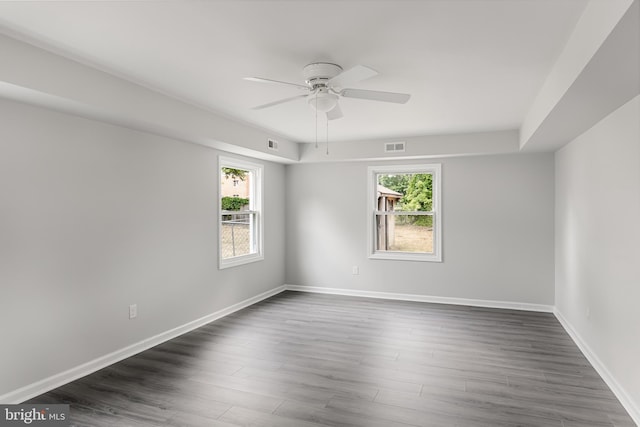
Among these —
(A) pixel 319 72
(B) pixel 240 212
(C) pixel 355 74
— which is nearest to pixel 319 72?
(A) pixel 319 72

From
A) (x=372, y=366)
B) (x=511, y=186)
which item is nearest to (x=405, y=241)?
(x=511, y=186)

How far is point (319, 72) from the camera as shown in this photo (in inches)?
112

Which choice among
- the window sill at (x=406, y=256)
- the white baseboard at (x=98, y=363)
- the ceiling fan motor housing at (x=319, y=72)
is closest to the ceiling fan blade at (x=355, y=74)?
the ceiling fan motor housing at (x=319, y=72)

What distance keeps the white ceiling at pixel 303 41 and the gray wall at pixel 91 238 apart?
74 cm

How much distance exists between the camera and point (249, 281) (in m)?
5.74

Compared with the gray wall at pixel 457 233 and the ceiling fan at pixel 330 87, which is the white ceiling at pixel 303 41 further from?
the gray wall at pixel 457 233

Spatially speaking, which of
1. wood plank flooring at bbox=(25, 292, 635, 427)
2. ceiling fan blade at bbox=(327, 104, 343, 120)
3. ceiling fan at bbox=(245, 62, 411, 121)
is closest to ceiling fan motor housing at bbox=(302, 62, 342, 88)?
ceiling fan at bbox=(245, 62, 411, 121)

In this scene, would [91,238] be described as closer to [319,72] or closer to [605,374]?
[319,72]

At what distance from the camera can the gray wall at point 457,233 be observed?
538cm

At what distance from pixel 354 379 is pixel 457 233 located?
3287 mm

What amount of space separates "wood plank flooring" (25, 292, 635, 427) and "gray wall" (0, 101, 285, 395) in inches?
12.7

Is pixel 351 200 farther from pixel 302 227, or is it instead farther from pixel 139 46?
pixel 139 46

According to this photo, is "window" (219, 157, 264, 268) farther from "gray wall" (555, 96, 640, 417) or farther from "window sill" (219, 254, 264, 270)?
"gray wall" (555, 96, 640, 417)

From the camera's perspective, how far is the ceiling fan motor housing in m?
2.80
